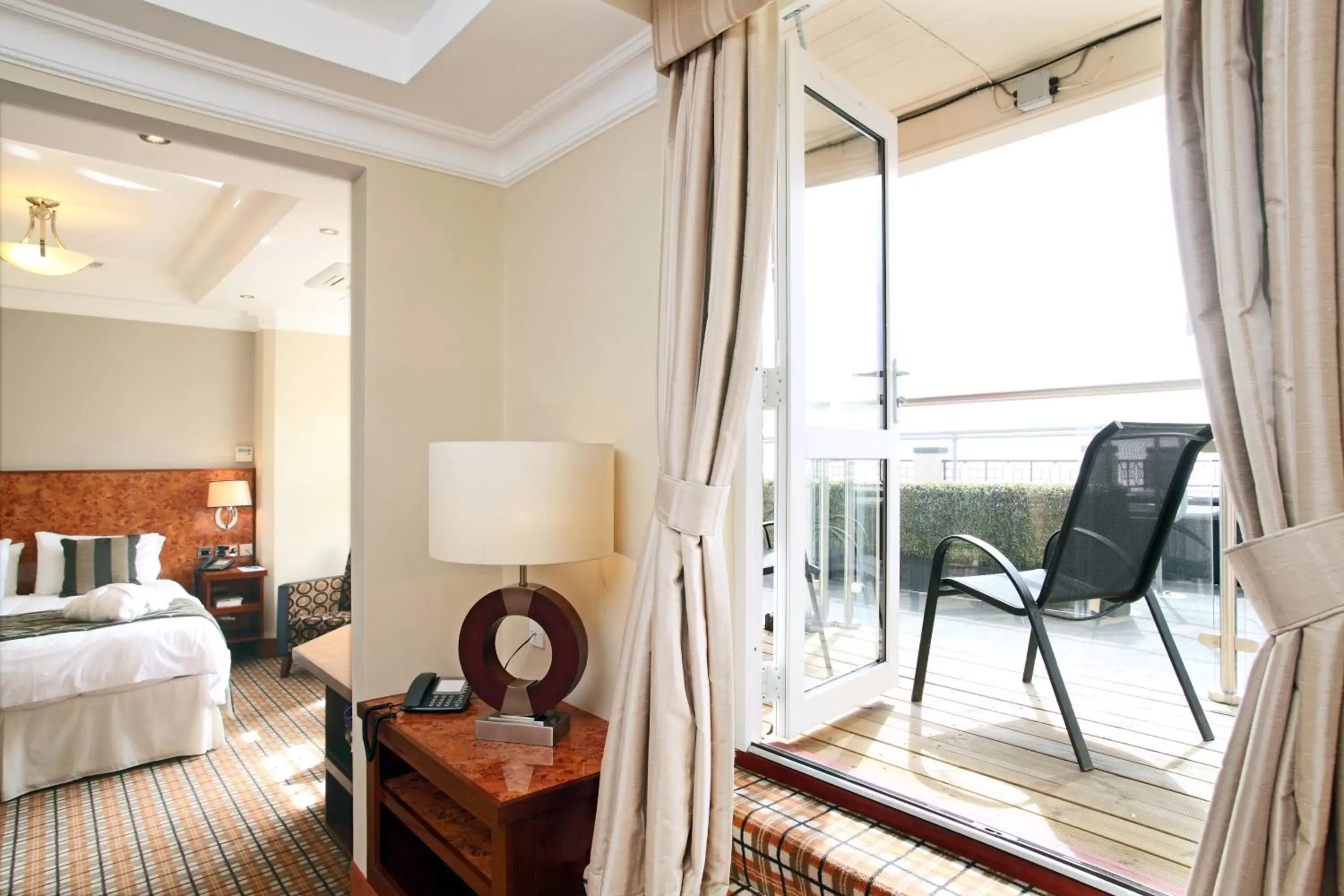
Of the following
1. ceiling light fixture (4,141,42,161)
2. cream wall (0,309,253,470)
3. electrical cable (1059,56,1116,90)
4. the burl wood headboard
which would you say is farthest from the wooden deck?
cream wall (0,309,253,470)

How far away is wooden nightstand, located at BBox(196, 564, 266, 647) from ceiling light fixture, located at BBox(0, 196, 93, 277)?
237 cm

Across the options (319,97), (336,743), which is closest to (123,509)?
(336,743)

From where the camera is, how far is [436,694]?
6.82ft

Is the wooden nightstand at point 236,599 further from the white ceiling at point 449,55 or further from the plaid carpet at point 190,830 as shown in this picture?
the white ceiling at point 449,55

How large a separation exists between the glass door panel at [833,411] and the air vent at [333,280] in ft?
10.4

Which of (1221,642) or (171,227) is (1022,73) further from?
(171,227)

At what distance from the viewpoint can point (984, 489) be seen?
3.01 meters

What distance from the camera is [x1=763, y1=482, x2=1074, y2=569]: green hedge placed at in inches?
112

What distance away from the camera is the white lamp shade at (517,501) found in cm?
176

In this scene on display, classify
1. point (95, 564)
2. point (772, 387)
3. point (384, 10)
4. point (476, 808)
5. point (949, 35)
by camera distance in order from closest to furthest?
point (476, 808) → point (772, 387) → point (384, 10) → point (949, 35) → point (95, 564)

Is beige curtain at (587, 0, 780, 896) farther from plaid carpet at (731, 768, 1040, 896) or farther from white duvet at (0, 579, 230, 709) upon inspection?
white duvet at (0, 579, 230, 709)

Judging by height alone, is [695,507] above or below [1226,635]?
above

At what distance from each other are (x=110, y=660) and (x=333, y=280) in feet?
7.76

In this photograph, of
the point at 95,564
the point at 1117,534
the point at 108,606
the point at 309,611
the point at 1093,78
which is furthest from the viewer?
the point at 309,611
